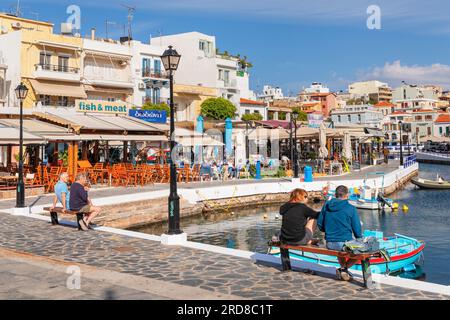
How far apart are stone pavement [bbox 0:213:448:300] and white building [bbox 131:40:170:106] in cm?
3566

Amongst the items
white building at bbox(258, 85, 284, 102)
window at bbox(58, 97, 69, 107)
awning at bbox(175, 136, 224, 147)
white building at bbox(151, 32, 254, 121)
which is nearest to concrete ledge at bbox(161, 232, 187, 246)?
awning at bbox(175, 136, 224, 147)

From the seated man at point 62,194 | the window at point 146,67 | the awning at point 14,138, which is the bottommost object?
the seated man at point 62,194

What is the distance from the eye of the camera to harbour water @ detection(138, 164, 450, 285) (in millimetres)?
14695

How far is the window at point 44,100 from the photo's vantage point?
38.4 meters

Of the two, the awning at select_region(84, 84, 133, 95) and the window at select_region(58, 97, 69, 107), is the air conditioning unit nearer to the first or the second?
the awning at select_region(84, 84, 133, 95)

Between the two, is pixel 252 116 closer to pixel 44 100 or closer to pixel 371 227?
pixel 44 100

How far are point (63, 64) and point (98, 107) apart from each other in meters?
16.7

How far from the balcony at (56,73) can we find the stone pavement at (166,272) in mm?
28417

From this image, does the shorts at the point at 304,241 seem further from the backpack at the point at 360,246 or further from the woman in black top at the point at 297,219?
the backpack at the point at 360,246

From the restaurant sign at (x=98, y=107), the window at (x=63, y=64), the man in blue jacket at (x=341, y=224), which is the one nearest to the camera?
the man in blue jacket at (x=341, y=224)

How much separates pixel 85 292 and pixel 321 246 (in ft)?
12.7

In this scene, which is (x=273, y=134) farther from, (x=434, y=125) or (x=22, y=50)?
(x=434, y=125)

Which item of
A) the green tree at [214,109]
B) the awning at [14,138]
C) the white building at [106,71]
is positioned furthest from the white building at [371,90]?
the awning at [14,138]

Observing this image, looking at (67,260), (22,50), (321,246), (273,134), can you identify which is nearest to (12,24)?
(22,50)
